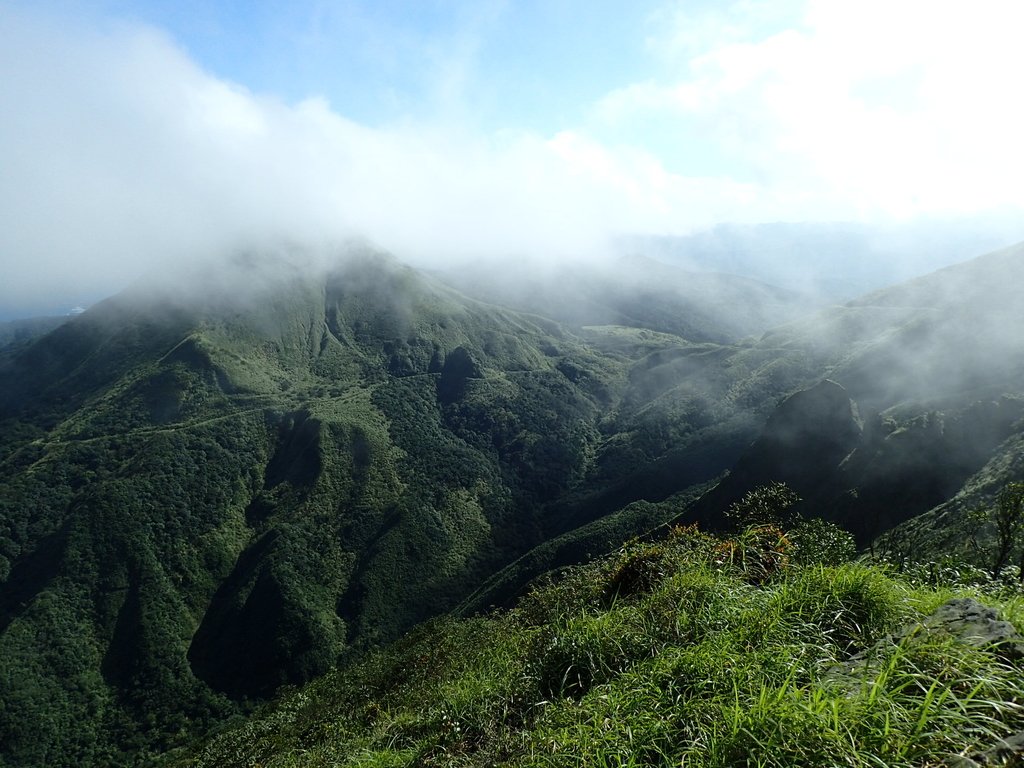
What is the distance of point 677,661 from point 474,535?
189 m

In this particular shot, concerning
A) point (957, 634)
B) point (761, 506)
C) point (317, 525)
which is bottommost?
point (317, 525)

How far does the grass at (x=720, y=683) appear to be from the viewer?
3939 mm

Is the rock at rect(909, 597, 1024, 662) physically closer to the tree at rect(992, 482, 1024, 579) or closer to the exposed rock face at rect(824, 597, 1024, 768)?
the exposed rock face at rect(824, 597, 1024, 768)

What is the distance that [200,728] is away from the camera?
124938 mm

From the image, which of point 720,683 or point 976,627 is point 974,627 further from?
point 720,683

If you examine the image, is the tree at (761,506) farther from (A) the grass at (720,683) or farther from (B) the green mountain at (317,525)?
(B) the green mountain at (317,525)

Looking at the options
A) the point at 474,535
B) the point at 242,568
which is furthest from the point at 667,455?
the point at 242,568

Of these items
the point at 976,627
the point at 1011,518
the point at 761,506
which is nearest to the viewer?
the point at 976,627

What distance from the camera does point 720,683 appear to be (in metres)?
5.09

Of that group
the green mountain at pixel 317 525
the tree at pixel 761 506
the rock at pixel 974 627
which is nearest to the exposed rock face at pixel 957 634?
the rock at pixel 974 627

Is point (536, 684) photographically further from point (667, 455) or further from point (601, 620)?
point (667, 455)

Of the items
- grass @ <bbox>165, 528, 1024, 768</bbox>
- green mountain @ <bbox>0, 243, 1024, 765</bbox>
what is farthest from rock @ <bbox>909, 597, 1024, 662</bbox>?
green mountain @ <bbox>0, 243, 1024, 765</bbox>

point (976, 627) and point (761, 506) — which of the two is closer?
point (976, 627)

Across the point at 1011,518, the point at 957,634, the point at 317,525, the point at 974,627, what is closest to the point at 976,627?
the point at 974,627
